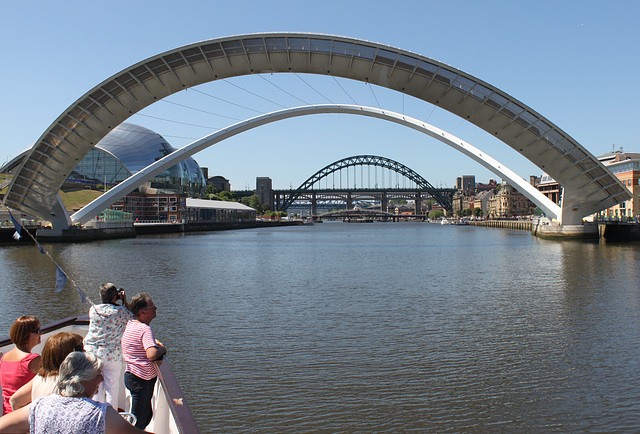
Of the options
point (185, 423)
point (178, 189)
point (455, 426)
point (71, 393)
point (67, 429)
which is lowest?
point (455, 426)

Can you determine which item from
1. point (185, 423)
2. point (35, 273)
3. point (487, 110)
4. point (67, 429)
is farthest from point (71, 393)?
point (487, 110)

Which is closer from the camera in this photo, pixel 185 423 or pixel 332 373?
pixel 185 423

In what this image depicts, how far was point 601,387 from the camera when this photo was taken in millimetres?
10047

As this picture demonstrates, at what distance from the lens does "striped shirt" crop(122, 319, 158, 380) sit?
612 cm

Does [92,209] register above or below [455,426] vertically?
above

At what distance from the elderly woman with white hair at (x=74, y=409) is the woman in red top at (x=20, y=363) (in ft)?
4.76

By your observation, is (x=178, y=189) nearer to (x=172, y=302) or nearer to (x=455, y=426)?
(x=172, y=302)

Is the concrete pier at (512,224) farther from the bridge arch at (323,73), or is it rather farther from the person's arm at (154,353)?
the person's arm at (154,353)

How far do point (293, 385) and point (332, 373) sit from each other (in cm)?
99

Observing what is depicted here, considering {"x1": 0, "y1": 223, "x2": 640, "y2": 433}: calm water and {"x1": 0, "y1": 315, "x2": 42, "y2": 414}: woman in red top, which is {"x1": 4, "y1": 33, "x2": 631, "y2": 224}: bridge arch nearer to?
{"x1": 0, "y1": 223, "x2": 640, "y2": 433}: calm water

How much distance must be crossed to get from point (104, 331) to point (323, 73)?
42.0m

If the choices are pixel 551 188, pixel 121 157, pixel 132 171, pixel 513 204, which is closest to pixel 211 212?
pixel 132 171

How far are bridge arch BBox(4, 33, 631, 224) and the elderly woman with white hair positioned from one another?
42454 mm

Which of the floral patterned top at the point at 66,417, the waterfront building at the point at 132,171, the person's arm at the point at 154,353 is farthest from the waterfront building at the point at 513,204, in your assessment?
the floral patterned top at the point at 66,417
